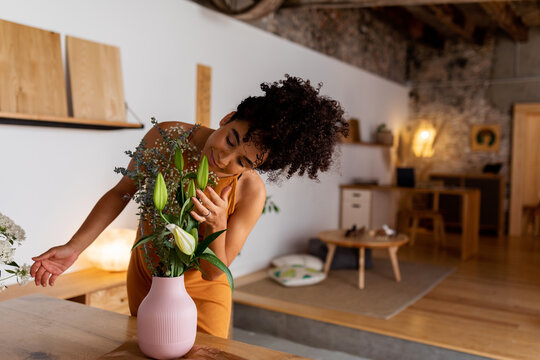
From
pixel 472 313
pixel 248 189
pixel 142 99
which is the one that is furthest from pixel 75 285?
pixel 472 313

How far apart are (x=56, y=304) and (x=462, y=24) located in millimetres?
7549

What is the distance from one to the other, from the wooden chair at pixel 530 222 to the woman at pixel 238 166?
757 cm

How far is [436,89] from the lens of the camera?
8.84 metres

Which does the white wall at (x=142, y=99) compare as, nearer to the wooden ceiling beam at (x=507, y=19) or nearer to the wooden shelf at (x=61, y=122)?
the wooden shelf at (x=61, y=122)

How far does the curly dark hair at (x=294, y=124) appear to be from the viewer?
133 cm

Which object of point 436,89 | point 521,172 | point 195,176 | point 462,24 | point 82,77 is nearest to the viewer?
point 195,176

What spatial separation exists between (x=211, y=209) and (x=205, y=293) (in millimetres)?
521

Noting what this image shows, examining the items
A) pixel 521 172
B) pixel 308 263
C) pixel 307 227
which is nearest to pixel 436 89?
pixel 521 172

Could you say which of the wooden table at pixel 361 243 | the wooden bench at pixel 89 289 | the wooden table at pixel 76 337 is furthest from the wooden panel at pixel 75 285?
the wooden table at pixel 361 243

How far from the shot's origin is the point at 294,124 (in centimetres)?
132

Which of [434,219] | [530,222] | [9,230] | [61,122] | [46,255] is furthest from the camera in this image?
[530,222]

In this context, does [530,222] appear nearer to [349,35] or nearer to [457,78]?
[457,78]

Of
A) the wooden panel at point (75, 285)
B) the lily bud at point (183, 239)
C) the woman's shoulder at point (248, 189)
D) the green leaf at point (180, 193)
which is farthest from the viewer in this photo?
the wooden panel at point (75, 285)

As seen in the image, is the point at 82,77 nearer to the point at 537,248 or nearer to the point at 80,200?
the point at 80,200
